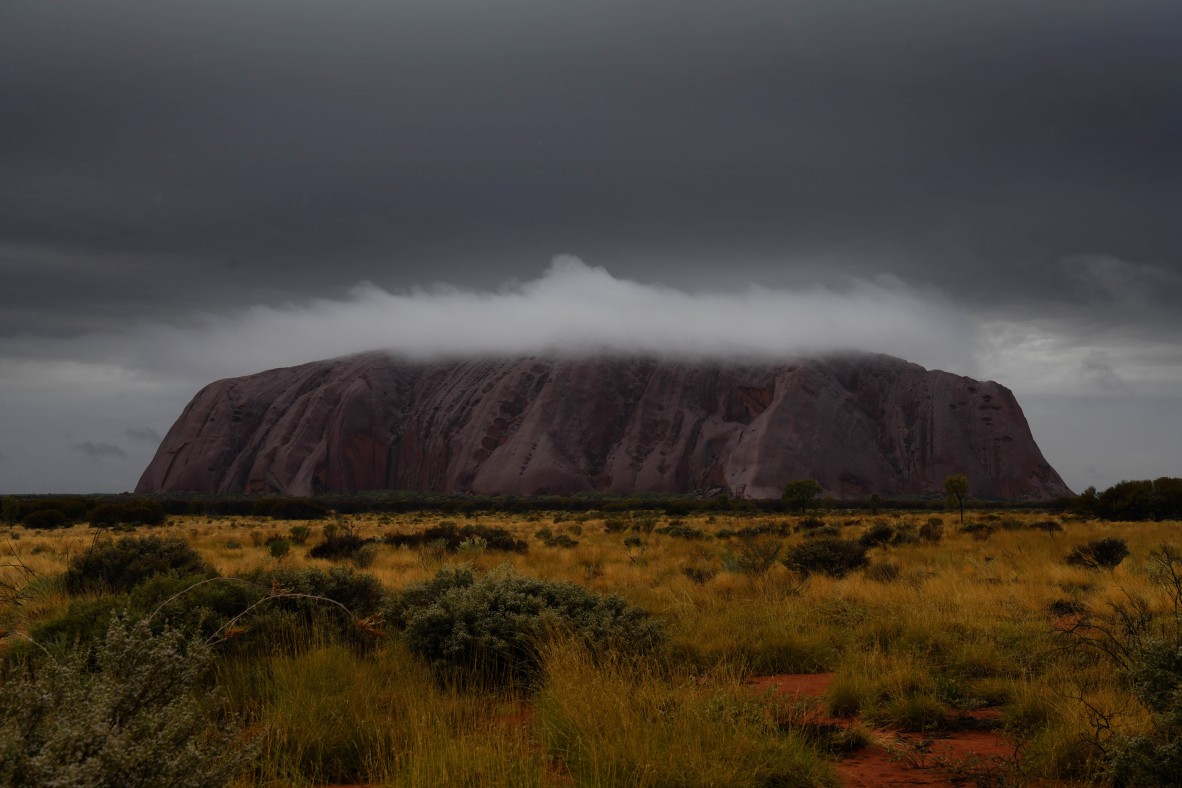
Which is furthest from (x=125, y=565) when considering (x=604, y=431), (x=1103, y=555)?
(x=604, y=431)

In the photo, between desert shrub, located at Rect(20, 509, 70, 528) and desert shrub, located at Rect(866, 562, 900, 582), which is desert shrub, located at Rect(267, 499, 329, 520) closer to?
desert shrub, located at Rect(20, 509, 70, 528)

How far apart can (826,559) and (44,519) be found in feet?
163

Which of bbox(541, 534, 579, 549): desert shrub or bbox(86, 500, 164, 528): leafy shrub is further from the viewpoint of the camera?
bbox(86, 500, 164, 528): leafy shrub

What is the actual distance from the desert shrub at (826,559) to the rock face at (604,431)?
8815 cm

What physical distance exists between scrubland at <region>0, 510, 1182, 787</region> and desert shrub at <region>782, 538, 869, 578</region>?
2.27m

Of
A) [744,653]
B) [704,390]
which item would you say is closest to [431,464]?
[704,390]

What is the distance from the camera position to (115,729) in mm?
3062

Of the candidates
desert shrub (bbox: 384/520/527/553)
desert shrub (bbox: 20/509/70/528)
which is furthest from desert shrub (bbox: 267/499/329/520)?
desert shrub (bbox: 384/520/527/553)

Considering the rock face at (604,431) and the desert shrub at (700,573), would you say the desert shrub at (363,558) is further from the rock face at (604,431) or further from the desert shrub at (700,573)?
the rock face at (604,431)

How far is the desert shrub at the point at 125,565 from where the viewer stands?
10969 millimetres

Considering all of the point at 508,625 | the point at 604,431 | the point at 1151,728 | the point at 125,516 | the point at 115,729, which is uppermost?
the point at 604,431

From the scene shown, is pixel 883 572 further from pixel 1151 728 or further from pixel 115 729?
pixel 115 729

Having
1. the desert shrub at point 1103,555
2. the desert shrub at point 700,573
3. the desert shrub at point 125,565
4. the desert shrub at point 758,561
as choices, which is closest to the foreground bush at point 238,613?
the desert shrub at point 125,565

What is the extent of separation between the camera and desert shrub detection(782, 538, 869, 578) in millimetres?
15750
